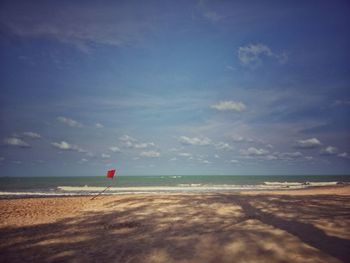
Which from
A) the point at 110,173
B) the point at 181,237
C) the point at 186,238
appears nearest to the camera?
the point at 186,238

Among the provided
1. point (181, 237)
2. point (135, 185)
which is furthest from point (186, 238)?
point (135, 185)

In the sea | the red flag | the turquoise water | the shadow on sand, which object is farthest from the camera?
the turquoise water

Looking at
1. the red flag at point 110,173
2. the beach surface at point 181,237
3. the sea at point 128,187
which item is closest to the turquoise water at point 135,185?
the sea at point 128,187

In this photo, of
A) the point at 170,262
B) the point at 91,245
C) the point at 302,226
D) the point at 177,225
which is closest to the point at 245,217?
the point at 302,226

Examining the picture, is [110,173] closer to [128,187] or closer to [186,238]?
[186,238]

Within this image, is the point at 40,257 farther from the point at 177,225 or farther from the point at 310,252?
the point at 310,252

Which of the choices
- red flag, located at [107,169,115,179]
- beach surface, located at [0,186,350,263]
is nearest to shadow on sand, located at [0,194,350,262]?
beach surface, located at [0,186,350,263]

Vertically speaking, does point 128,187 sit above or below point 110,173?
below

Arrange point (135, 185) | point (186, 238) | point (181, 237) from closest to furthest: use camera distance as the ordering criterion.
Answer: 1. point (186, 238)
2. point (181, 237)
3. point (135, 185)

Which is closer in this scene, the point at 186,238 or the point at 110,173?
the point at 186,238

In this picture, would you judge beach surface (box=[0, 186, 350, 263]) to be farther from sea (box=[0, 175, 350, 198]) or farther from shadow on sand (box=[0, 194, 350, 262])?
sea (box=[0, 175, 350, 198])

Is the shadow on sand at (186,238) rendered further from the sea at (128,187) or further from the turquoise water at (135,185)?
the turquoise water at (135,185)

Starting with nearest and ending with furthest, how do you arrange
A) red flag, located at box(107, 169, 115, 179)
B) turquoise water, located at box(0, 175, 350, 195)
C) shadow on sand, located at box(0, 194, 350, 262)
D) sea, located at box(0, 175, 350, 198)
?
shadow on sand, located at box(0, 194, 350, 262) < red flag, located at box(107, 169, 115, 179) < sea, located at box(0, 175, 350, 198) < turquoise water, located at box(0, 175, 350, 195)

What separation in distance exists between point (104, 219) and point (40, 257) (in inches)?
157
